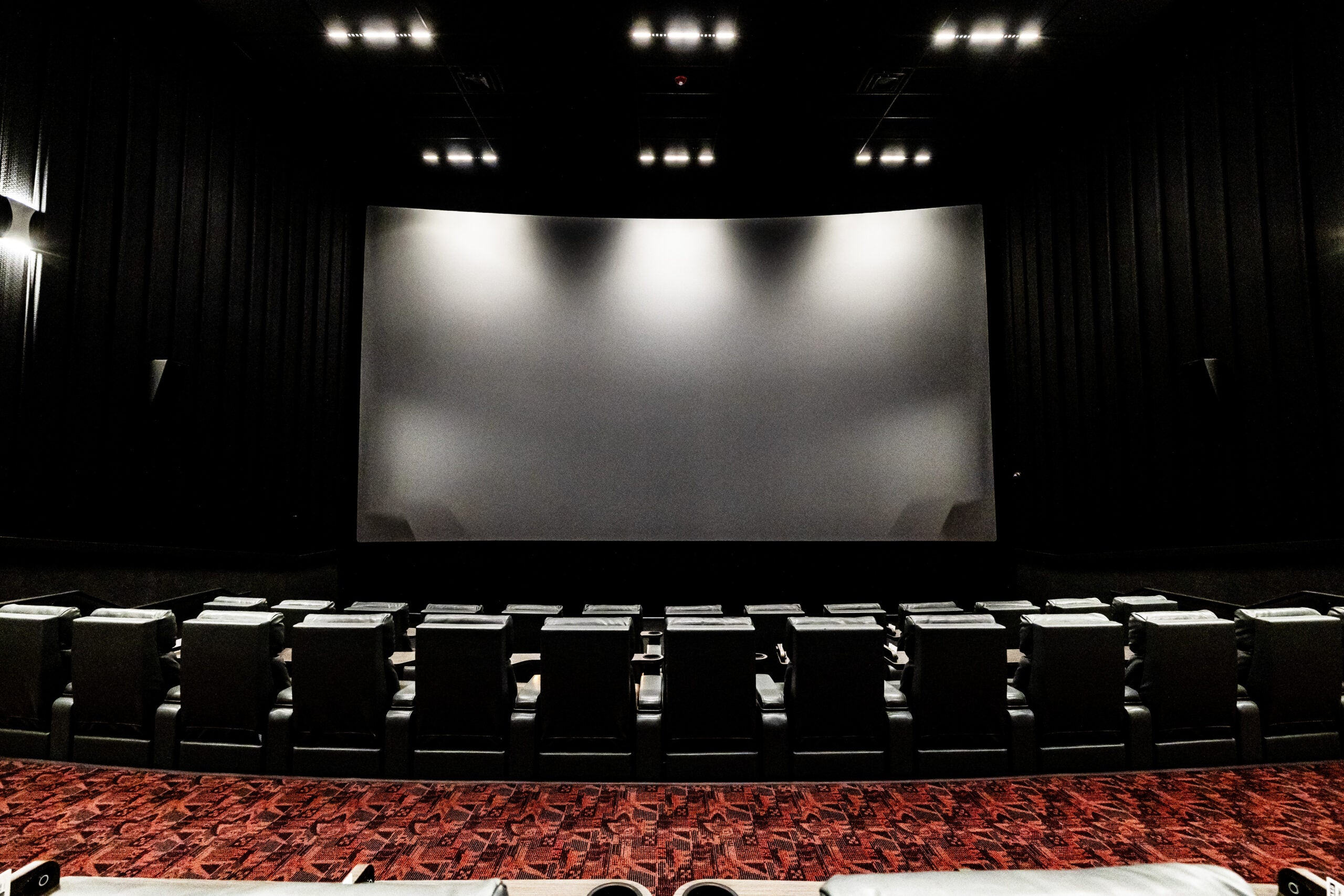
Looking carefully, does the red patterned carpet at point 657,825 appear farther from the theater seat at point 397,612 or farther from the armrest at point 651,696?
the theater seat at point 397,612

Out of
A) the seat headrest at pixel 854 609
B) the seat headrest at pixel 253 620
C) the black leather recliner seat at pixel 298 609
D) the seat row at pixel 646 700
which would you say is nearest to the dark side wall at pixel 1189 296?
the seat row at pixel 646 700

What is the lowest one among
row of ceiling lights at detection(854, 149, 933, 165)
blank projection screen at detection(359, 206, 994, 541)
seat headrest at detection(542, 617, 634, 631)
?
seat headrest at detection(542, 617, 634, 631)

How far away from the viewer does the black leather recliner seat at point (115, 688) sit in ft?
10.2

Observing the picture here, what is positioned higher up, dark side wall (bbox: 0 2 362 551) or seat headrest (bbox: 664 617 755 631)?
dark side wall (bbox: 0 2 362 551)

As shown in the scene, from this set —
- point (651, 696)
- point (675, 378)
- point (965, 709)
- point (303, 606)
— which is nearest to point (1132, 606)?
point (965, 709)

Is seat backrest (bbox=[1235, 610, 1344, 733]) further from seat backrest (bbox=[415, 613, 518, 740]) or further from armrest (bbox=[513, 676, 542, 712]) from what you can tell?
seat backrest (bbox=[415, 613, 518, 740])

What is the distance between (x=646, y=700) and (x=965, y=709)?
148 centimetres

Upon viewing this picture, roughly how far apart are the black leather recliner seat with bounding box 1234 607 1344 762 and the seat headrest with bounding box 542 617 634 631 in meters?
3.04

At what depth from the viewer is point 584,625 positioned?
3.09m

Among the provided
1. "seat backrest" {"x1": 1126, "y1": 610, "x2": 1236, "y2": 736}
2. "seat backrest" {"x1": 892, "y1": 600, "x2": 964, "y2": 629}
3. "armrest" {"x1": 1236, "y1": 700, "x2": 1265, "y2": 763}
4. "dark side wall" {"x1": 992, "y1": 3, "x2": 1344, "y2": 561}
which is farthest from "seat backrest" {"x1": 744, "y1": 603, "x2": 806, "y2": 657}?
"dark side wall" {"x1": 992, "y1": 3, "x2": 1344, "y2": 561}

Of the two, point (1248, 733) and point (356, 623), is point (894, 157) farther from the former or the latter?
point (356, 623)

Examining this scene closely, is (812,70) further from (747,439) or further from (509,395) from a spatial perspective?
(509,395)

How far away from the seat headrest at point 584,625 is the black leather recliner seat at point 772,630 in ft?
4.93

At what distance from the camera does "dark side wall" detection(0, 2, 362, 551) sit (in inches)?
182
